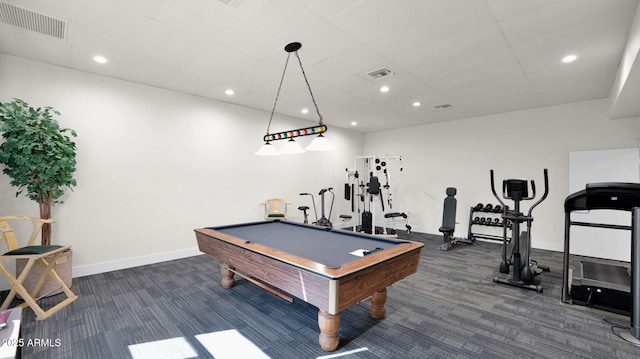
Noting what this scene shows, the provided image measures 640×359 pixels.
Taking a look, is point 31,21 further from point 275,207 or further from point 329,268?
point 275,207

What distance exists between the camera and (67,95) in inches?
145

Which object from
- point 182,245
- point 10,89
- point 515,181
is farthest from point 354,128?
point 10,89

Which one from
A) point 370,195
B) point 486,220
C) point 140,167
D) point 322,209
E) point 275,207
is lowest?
point 486,220

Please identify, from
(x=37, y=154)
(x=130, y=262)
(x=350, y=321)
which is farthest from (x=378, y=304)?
(x=37, y=154)

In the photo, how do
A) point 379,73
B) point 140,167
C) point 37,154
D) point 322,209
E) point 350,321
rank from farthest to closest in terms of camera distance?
1. point 322,209
2. point 140,167
3. point 379,73
4. point 37,154
5. point 350,321

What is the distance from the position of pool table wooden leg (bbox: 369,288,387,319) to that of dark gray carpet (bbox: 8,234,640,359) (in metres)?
0.09

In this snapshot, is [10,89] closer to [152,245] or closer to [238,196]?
[152,245]

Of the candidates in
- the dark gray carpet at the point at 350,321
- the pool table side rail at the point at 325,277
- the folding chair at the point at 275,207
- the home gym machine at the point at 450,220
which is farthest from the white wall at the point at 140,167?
the home gym machine at the point at 450,220

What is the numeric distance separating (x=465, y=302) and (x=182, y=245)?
4.46 meters

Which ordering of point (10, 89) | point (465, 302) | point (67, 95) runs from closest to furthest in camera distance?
point (465, 302)
point (10, 89)
point (67, 95)

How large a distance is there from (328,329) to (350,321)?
595 mm

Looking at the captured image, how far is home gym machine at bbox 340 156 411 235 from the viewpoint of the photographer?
6.52 m

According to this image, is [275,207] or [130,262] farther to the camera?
[275,207]

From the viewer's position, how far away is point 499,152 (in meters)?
6.04
